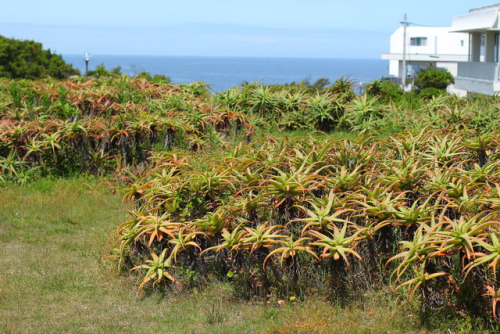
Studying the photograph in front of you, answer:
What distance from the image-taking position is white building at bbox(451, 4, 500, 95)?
27.6m

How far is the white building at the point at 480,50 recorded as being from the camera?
27.6m

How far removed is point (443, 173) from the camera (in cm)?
496

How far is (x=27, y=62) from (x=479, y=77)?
90.3 ft

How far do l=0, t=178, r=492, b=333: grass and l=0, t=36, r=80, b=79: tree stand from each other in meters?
31.5

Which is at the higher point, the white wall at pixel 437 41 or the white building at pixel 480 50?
the white wall at pixel 437 41

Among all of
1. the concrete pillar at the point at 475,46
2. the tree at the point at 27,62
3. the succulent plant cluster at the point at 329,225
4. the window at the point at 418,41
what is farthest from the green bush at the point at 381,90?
the window at the point at 418,41

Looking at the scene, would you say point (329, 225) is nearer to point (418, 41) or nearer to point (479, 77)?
point (479, 77)

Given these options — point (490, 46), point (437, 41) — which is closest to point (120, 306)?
point (490, 46)

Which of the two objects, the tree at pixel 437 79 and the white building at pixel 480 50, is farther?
the tree at pixel 437 79

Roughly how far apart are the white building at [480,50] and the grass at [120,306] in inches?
978

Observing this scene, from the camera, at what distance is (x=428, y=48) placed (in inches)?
3536

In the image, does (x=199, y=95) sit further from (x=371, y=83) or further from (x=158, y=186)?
(x=158, y=186)

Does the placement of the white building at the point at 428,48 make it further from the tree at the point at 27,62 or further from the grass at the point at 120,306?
the grass at the point at 120,306

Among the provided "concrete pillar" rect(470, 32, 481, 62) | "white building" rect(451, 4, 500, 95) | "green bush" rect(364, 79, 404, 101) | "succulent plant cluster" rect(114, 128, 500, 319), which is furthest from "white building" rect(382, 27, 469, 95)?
"succulent plant cluster" rect(114, 128, 500, 319)
